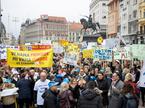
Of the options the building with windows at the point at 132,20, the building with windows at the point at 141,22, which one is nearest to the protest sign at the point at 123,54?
the building with windows at the point at 141,22

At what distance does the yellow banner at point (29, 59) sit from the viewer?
527 inches

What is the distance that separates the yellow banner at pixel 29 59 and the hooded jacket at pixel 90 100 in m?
5.50

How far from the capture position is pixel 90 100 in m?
7.92

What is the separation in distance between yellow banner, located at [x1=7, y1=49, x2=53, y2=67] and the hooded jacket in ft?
18.0

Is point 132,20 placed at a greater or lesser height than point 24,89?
greater

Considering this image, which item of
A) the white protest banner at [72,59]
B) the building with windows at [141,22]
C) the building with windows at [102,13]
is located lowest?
the white protest banner at [72,59]

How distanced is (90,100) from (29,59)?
5850 mm

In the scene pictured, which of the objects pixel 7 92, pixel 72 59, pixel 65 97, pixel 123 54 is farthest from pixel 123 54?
pixel 7 92

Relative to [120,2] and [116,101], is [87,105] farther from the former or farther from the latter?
[120,2]

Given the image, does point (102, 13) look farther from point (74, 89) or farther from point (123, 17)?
point (74, 89)

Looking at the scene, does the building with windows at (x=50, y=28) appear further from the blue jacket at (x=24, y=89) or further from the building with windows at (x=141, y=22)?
the blue jacket at (x=24, y=89)

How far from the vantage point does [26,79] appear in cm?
1164

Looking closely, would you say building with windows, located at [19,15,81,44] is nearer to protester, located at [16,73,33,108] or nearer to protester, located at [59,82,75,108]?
protester, located at [16,73,33,108]

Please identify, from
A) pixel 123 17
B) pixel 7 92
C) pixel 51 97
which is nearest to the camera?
pixel 51 97
